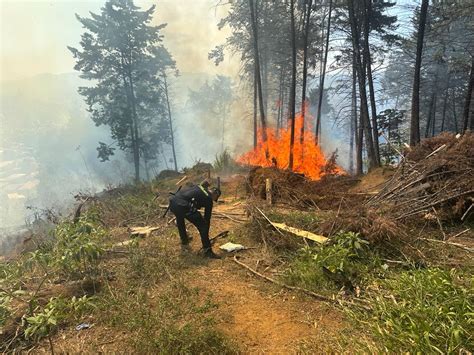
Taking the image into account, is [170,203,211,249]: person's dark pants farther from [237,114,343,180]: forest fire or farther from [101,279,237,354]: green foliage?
[237,114,343,180]: forest fire

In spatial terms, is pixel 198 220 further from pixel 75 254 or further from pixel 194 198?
pixel 75 254

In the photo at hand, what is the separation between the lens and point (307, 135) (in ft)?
75.5

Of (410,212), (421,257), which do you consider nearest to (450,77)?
(410,212)

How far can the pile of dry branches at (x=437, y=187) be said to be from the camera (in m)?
6.31

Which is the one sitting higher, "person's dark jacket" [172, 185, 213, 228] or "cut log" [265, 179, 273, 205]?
"person's dark jacket" [172, 185, 213, 228]

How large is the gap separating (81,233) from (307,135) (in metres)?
19.8

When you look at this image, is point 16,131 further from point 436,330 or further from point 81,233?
point 436,330

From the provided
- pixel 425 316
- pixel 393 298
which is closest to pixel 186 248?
pixel 393 298

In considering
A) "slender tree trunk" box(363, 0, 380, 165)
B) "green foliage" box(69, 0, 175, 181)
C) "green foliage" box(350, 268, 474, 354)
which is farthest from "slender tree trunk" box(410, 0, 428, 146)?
"green foliage" box(69, 0, 175, 181)

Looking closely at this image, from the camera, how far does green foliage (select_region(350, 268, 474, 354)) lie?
2.41 m

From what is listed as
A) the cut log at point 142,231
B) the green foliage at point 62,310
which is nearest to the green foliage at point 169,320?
the green foliage at point 62,310

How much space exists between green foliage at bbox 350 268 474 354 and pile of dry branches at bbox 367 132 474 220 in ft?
9.09

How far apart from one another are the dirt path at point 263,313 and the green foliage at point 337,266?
1.17 ft

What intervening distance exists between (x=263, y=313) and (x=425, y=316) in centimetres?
215
